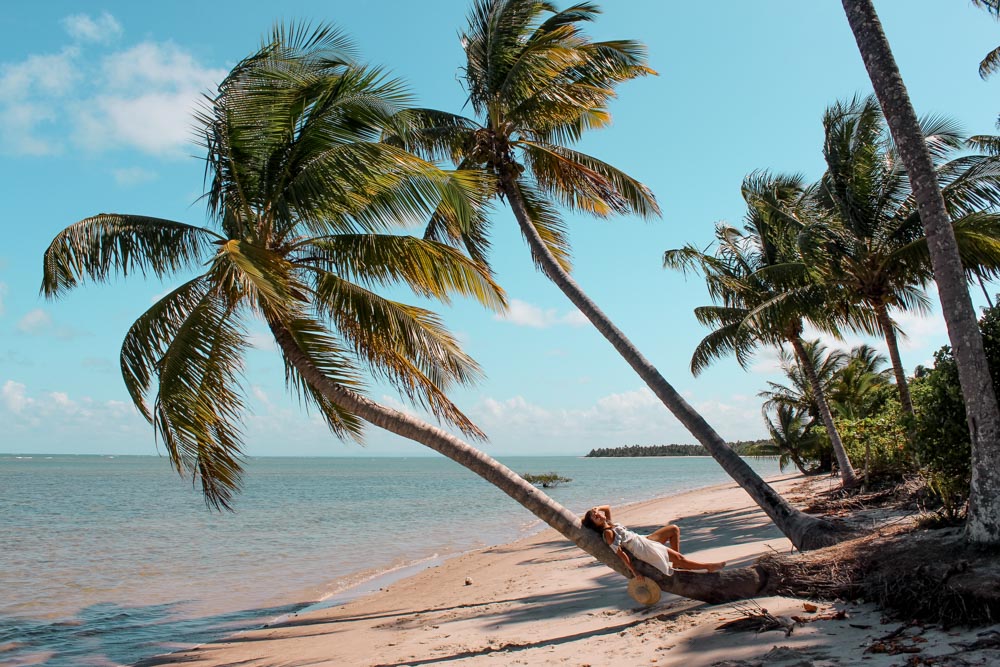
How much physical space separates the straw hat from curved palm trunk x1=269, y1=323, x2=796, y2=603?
0.25 ft

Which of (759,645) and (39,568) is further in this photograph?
(39,568)

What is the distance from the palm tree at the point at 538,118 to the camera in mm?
10305

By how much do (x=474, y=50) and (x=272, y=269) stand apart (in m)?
6.34

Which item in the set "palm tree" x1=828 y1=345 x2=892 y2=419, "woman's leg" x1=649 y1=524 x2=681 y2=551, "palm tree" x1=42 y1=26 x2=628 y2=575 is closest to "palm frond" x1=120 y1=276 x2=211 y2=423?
"palm tree" x1=42 y1=26 x2=628 y2=575

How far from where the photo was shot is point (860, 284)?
1235 cm

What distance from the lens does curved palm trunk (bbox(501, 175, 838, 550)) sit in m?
7.18

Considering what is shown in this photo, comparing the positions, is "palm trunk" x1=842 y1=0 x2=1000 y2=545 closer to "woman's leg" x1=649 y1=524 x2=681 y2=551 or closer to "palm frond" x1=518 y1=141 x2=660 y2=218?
"woman's leg" x1=649 y1=524 x2=681 y2=551

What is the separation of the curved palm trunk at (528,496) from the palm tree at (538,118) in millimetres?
3647

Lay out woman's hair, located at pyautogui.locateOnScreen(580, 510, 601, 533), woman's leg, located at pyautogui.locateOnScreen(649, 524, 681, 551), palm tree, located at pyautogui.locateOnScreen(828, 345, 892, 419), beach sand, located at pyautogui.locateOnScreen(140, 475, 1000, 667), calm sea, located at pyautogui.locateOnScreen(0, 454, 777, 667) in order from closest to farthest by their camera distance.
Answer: beach sand, located at pyautogui.locateOnScreen(140, 475, 1000, 667)
woman's hair, located at pyautogui.locateOnScreen(580, 510, 601, 533)
woman's leg, located at pyautogui.locateOnScreen(649, 524, 681, 551)
calm sea, located at pyautogui.locateOnScreen(0, 454, 777, 667)
palm tree, located at pyautogui.locateOnScreen(828, 345, 892, 419)

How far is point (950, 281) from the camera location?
17.9ft

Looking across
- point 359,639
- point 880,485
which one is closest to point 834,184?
point 880,485

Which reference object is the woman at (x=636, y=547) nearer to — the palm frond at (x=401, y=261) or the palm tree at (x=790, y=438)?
the palm frond at (x=401, y=261)

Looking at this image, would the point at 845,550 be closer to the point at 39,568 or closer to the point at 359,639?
the point at 359,639

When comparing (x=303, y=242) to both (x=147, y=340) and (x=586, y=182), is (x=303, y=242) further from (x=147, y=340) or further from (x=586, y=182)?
(x=586, y=182)
